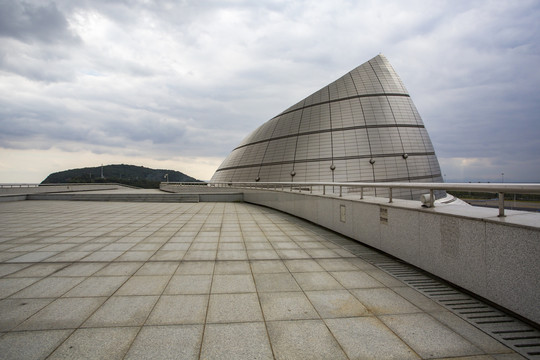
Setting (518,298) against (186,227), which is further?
(186,227)

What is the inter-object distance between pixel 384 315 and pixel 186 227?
859cm

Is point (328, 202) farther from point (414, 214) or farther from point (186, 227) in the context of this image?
point (186, 227)

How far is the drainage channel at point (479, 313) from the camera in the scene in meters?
3.17

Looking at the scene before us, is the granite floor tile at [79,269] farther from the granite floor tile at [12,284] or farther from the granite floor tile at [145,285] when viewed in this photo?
the granite floor tile at [145,285]

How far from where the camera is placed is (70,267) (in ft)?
19.1

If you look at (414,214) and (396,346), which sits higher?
(414,214)

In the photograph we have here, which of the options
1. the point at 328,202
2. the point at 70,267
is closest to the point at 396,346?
the point at 70,267

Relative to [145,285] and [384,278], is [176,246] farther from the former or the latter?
[384,278]

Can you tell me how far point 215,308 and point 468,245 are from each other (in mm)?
4222

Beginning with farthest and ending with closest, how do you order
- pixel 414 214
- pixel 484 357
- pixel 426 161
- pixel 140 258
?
pixel 426 161 → pixel 140 258 → pixel 414 214 → pixel 484 357

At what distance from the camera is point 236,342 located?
3.14m

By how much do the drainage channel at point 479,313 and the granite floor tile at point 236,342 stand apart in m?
2.89

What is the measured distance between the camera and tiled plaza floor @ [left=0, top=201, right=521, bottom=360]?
303 centimetres

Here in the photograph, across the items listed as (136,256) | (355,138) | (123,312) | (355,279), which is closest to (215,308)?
(123,312)
